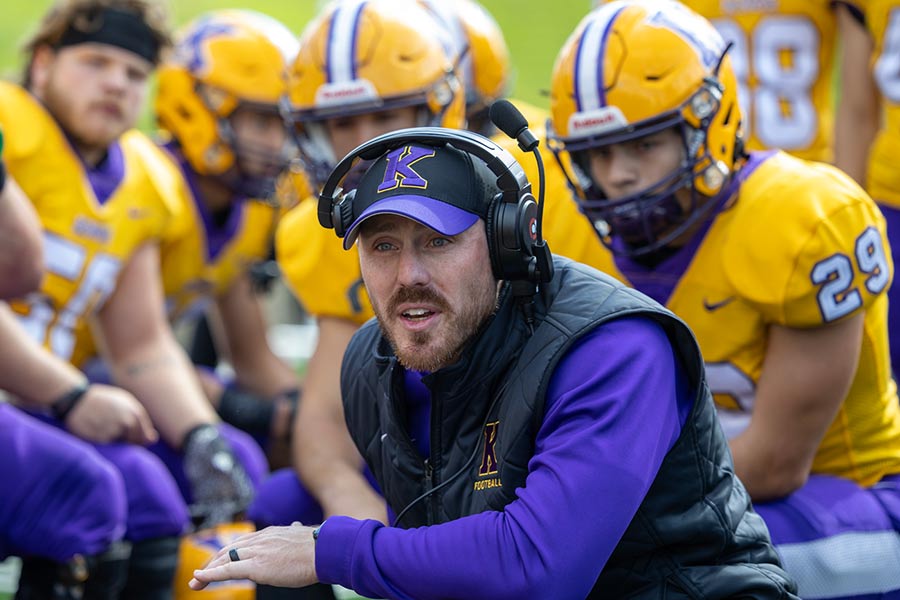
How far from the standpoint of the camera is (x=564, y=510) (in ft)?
6.56

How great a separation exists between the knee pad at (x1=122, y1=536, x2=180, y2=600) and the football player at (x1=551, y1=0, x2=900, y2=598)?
4.94ft

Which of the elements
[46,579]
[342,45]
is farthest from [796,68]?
[46,579]

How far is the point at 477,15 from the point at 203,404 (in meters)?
1.64

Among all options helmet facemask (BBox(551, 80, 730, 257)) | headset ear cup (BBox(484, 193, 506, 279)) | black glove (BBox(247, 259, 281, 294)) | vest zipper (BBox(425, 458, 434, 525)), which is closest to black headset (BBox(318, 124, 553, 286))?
headset ear cup (BBox(484, 193, 506, 279))

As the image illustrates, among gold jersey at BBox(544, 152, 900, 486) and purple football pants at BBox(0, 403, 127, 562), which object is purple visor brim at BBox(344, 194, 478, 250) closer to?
gold jersey at BBox(544, 152, 900, 486)

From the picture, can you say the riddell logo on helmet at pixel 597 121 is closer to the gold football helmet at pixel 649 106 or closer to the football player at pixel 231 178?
the gold football helmet at pixel 649 106

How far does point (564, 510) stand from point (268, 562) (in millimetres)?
474

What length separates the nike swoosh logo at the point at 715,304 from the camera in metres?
2.87

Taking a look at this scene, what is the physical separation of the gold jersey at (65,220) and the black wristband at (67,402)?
42cm

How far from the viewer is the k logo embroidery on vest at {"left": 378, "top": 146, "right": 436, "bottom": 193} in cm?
214

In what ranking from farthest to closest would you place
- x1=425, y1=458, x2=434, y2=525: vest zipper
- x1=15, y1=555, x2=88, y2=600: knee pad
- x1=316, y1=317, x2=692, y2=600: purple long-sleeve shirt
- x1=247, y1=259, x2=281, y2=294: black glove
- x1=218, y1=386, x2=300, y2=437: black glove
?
x1=247, y1=259, x2=281, y2=294: black glove < x1=218, y1=386, x2=300, y2=437: black glove < x1=15, y1=555, x2=88, y2=600: knee pad < x1=425, y1=458, x2=434, y2=525: vest zipper < x1=316, y1=317, x2=692, y2=600: purple long-sleeve shirt

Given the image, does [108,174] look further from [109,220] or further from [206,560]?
[206,560]

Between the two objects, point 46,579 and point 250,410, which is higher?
point 46,579

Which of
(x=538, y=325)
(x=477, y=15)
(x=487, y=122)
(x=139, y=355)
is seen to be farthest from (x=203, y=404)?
(x=538, y=325)
